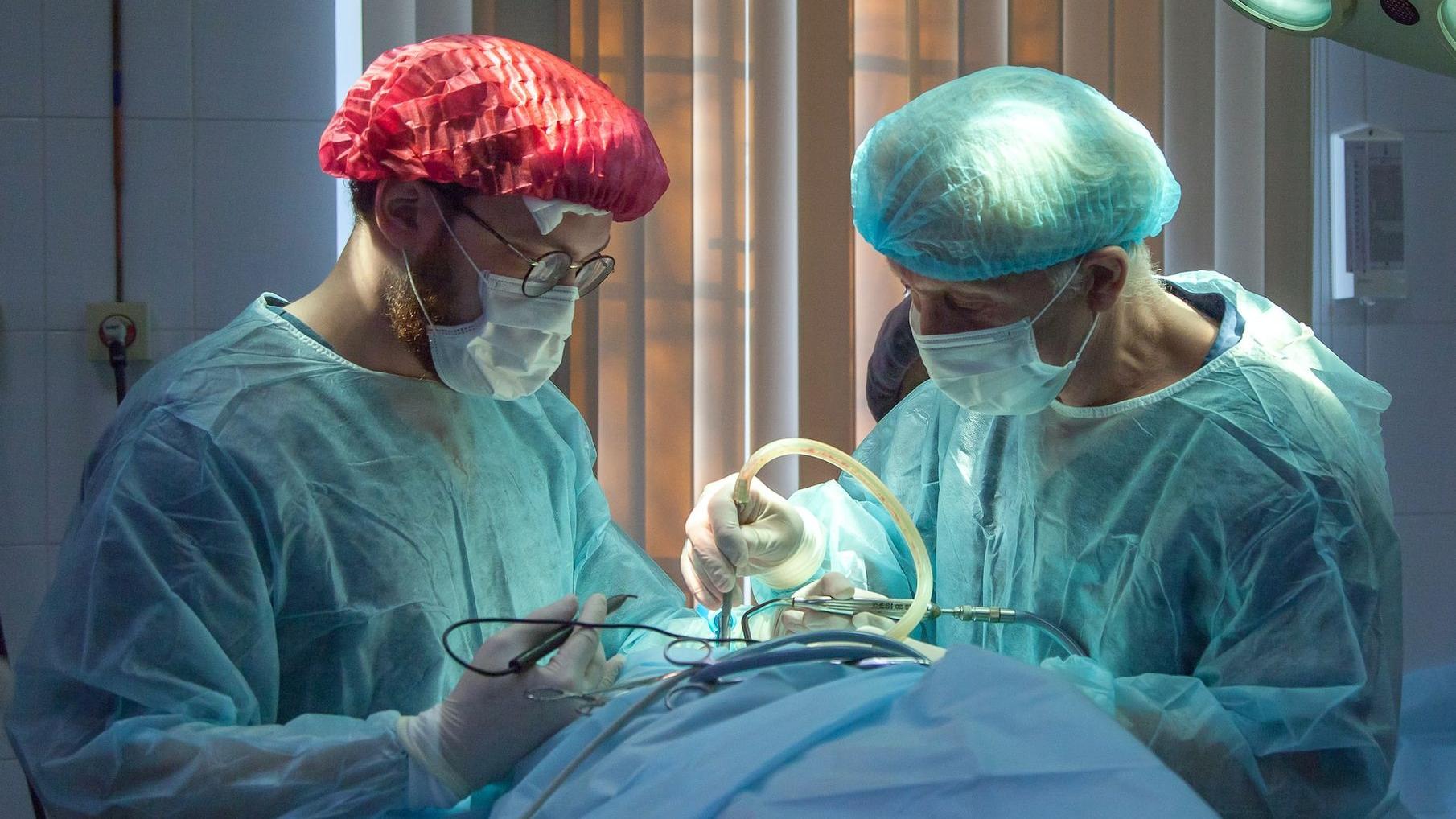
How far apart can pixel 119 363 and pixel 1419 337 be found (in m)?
2.63

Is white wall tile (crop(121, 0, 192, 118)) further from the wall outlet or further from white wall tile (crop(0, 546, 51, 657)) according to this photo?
white wall tile (crop(0, 546, 51, 657))

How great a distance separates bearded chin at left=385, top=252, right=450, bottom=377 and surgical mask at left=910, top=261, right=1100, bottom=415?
575 millimetres

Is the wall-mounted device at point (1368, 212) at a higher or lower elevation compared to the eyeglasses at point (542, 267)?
higher

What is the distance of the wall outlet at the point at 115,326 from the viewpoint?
2027 mm

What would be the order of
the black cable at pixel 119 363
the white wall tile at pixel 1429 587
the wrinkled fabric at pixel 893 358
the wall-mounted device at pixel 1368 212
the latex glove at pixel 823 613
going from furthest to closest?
the white wall tile at pixel 1429 587
the wall-mounted device at pixel 1368 212
the black cable at pixel 119 363
the wrinkled fabric at pixel 893 358
the latex glove at pixel 823 613

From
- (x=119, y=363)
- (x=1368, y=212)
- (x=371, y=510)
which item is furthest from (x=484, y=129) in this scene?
(x=1368, y=212)

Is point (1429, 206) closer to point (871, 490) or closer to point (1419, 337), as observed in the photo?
point (1419, 337)

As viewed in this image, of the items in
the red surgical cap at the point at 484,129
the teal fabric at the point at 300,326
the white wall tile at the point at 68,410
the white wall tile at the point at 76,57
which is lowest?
the white wall tile at the point at 68,410

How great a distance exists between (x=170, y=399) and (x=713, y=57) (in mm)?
1312

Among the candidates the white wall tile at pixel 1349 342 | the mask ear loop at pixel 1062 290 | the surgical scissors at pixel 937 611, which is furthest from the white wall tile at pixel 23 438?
the white wall tile at pixel 1349 342

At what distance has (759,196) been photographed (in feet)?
7.10

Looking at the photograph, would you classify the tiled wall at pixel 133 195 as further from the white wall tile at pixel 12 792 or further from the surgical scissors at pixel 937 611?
the surgical scissors at pixel 937 611

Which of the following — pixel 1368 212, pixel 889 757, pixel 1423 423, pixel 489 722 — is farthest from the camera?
pixel 1423 423

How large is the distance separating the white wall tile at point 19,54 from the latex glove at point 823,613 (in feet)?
5.39
